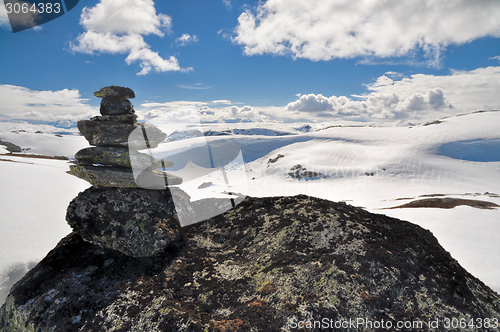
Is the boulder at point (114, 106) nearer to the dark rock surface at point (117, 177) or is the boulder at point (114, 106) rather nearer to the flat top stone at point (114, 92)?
the flat top stone at point (114, 92)

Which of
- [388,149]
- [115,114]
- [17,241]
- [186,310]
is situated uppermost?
[115,114]

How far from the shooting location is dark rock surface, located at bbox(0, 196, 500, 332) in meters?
4.84

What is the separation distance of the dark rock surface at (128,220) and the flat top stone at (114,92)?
378 centimetres

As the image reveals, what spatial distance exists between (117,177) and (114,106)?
9.62 feet

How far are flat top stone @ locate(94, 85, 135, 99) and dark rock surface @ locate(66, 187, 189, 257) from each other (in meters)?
3.78

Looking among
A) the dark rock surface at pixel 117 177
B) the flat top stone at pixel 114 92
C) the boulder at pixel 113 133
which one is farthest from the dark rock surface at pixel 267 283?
the flat top stone at pixel 114 92

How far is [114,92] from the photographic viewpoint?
9.14m

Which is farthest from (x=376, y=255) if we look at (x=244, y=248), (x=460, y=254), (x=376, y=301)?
(x=460, y=254)

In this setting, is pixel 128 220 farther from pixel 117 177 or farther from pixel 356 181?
pixel 356 181

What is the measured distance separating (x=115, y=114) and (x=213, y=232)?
618 cm

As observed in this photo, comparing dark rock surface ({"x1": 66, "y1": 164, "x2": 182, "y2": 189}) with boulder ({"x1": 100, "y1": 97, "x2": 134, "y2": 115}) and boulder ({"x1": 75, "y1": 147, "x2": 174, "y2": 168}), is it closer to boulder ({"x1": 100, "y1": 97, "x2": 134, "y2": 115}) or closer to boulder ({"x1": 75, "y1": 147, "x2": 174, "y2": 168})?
boulder ({"x1": 75, "y1": 147, "x2": 174, "y2": 168})

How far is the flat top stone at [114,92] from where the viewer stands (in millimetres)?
9117

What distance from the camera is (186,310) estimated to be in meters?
5.21

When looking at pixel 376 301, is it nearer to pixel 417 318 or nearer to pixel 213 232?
pixel 417 318
